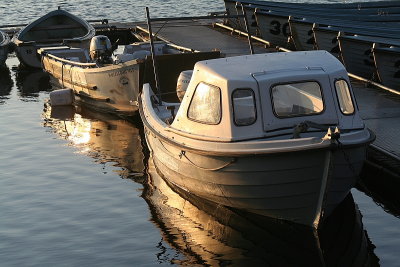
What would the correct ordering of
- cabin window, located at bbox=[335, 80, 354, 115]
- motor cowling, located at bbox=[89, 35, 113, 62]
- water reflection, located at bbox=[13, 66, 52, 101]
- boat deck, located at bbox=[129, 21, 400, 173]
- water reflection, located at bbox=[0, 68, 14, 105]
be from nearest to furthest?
1. cabin window, located at bbox=[335, 80, 354, 115]
2. boat deck, located at bbox=[129, 21, 400, 173]
3. motor cowling, located at bbox=[89, 35, 113, 62]
4. water reflection, located at bbox=[0, 68, 14, 105]
5. water reflection, located at bbox=[13, 66, 52, 101]

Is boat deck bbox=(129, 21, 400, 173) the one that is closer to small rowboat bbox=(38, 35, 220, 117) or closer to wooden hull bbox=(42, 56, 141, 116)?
small rowboat bbox=(38, 35, 220, 117)

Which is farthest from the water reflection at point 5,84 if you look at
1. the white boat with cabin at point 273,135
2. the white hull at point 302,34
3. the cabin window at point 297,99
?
the cabin window at point 297,99

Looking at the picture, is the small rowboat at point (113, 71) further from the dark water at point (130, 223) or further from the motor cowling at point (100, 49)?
the dark water at point (130, 223)

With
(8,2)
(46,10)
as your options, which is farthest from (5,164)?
(8,2)

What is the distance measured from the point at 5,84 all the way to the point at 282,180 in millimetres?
20335

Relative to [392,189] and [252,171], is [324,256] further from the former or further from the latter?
[392,189]

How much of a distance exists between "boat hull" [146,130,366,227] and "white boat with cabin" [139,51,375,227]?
2 centimetres

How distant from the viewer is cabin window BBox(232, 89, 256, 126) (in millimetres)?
15969

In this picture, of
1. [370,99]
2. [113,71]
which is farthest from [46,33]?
[370,99]

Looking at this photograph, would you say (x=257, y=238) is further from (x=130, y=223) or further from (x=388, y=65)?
(x=388, y=65)

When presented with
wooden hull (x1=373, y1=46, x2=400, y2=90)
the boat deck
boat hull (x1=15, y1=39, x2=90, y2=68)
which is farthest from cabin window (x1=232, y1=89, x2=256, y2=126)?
boat hull (x1=15, y1=39, x2=90, y2=68)

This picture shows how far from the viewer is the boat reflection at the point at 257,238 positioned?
1525 centimetres

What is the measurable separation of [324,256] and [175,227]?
314cm

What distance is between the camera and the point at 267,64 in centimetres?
1667
